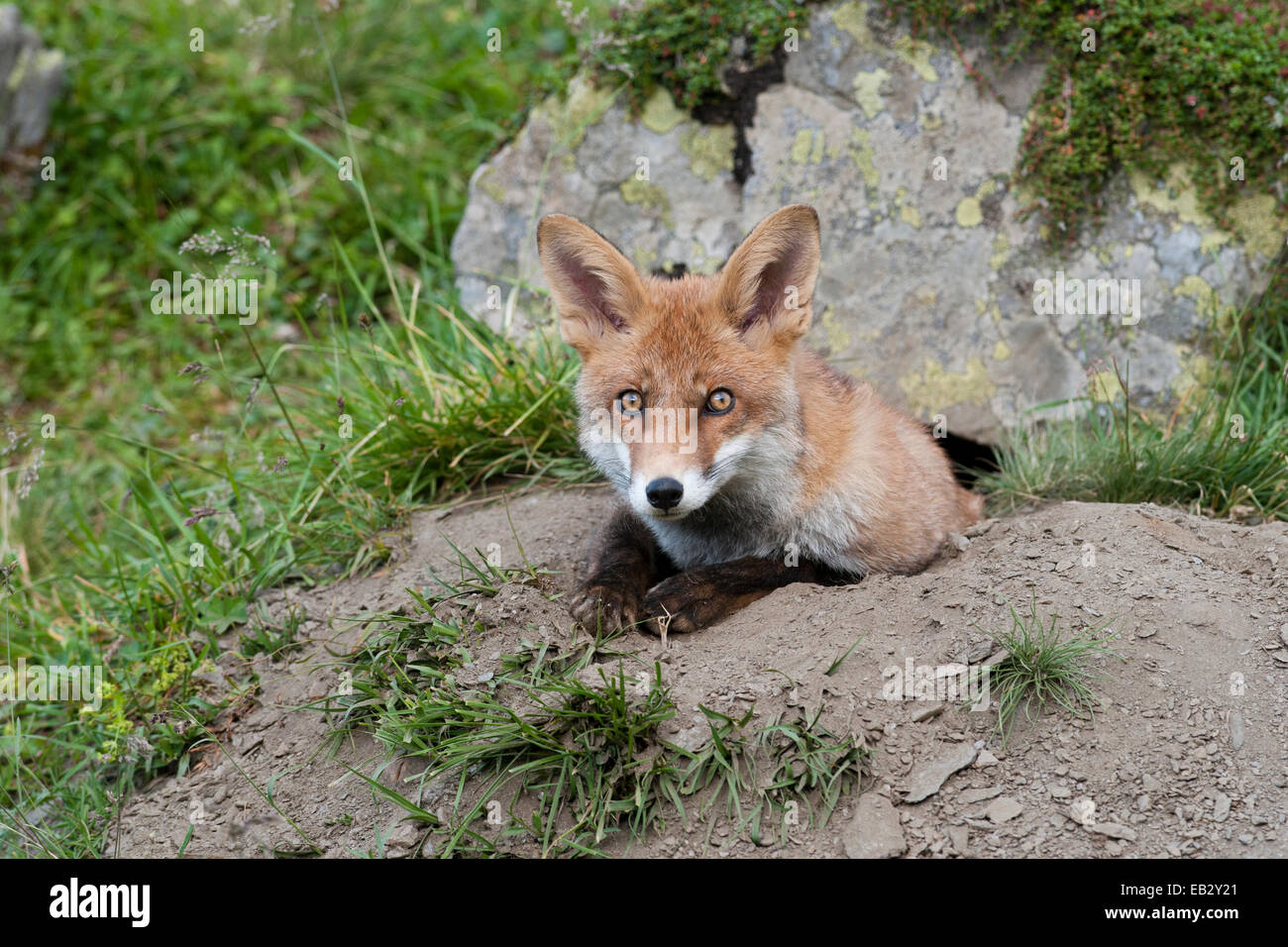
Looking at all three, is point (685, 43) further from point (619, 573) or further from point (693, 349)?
point (619, 573)

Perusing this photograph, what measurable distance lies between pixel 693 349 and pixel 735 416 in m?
0.28

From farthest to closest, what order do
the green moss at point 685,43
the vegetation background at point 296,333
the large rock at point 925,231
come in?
the green moss at point 685,43 → the large rock at point 925,231 → the vegetation background at point 296,333

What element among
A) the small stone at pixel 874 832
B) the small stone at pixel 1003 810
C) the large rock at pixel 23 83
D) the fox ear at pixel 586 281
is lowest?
the small stone at pixel 874 832

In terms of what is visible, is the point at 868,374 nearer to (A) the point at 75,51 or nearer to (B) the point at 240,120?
(B) the point at 240,120

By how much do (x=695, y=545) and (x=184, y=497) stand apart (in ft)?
9.13

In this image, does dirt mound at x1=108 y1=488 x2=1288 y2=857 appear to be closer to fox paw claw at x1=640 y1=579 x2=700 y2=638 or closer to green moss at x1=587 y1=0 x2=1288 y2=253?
fox paw claw at x1=640 y1=579 x2=700 y2=638

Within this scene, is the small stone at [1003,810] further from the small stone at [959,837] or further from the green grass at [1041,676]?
the green grass at [1041,676]

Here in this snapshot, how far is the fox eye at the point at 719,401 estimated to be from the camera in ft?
11.9

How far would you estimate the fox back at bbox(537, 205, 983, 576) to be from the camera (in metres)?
3.57

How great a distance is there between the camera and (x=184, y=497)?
5281 mm

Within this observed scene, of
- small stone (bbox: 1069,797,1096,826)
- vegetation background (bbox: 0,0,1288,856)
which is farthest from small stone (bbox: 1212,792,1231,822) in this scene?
vegetation background (bbox: 0,0,1288,856)

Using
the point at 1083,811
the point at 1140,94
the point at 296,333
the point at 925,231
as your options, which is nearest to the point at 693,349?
the point at 1083,811

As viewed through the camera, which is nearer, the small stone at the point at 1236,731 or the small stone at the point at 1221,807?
the small stone at the point at 1221,807

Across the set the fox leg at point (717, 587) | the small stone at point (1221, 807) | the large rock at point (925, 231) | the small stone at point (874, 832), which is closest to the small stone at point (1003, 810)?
the small stone at point (874, 832)
